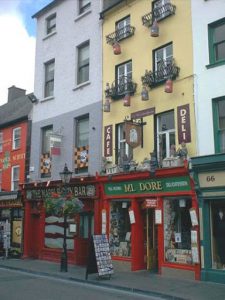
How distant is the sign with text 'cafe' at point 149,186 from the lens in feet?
50.7

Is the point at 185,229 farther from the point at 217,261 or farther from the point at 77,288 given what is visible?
the point at 77,288

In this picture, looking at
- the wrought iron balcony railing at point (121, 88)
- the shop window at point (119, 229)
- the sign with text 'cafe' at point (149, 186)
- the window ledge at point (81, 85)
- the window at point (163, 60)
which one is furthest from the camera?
the window ledge at point (81, 85)

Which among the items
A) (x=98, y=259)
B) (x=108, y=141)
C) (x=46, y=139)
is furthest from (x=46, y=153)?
(x=98, y=259)

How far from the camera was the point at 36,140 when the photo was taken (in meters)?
23.7

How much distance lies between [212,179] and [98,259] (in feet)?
15.5

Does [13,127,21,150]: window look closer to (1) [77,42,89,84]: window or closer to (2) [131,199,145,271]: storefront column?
(1) [77,42,89,84]: window

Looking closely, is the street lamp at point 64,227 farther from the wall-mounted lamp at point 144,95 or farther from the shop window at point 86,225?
the wall-mounted lamp at point 144,95

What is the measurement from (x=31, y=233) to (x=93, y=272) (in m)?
8.73

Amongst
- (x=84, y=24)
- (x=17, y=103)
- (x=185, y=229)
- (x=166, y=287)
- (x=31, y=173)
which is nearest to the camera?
(x=166, y=287)

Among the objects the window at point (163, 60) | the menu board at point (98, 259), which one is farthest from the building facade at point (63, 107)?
the menu board at point (98, 259)

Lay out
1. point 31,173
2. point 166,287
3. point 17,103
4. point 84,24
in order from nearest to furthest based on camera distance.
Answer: point 166,287 → point 84,24 → point 31,173 → point 17,103

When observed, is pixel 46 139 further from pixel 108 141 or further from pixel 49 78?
pixel 108 141

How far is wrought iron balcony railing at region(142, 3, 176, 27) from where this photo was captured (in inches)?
663

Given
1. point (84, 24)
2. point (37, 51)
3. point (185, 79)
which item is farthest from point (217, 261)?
point (37, 51)
